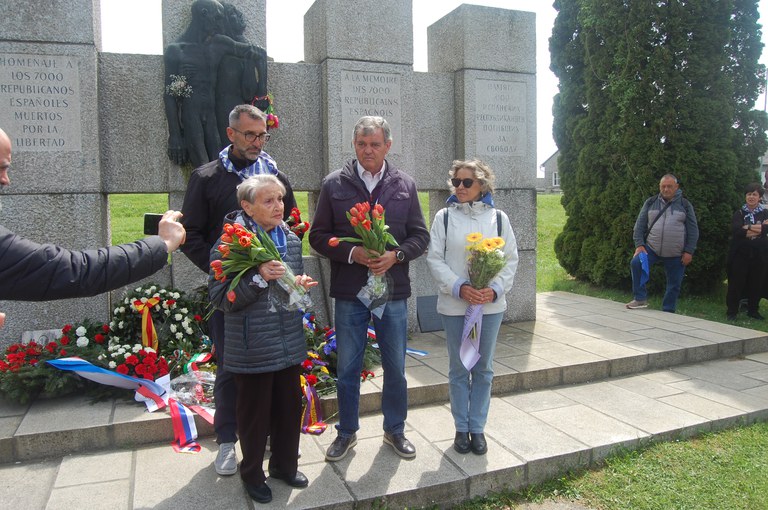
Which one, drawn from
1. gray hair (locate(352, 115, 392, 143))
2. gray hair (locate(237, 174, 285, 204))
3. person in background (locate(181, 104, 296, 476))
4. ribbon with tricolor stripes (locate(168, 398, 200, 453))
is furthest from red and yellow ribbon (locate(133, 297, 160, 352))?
gray hair (locate(352, 115, 392, 143))

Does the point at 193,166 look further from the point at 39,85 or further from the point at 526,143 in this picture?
the point at 526,143

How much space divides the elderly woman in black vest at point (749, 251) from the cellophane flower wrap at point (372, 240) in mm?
5964

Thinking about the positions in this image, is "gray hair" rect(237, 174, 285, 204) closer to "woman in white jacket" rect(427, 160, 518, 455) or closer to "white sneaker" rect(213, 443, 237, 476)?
"woman in white jacket" rect(427, 160, 518, 455)

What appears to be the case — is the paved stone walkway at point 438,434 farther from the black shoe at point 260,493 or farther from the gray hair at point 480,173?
the gray hair at point 480,173

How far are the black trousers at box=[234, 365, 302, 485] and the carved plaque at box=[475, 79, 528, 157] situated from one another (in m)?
4.01

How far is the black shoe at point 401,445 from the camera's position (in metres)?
3.25

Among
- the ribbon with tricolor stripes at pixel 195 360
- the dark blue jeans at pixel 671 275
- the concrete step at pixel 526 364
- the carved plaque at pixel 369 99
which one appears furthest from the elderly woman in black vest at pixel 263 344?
the dark blue jeans at pixel 671 275

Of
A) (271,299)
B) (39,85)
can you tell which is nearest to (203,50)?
(39,85)

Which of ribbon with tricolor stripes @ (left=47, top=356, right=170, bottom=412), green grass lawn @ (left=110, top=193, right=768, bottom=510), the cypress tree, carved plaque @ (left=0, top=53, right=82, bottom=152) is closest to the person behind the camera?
green grass lawn @ (left=110, top=193, right=768, bottom=510)

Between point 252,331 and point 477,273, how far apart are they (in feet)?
4.04

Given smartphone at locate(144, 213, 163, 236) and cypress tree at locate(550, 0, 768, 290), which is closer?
smartphone at locate(144, 213, 163, 236)

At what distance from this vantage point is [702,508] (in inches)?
116

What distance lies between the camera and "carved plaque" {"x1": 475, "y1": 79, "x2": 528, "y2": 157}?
6148mm

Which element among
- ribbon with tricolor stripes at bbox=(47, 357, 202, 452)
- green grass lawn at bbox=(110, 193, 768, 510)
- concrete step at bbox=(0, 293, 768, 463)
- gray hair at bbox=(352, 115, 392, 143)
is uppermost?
gray hair at bbox=(352, 115, 392, 143)
